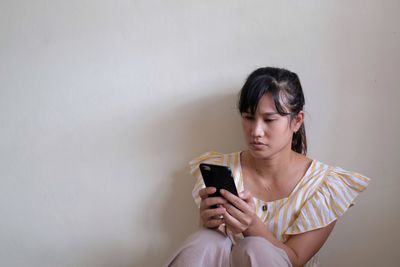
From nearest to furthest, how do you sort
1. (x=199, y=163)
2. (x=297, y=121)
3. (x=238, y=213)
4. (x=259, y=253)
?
(x=259, y=253)
(x=238, y=213)
(x=297, y=121)
(x=199, y=163)

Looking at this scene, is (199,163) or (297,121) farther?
(199,163)

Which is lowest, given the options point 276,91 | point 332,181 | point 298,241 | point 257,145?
point 298,241

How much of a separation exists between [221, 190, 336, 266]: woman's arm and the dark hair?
0.65 feet

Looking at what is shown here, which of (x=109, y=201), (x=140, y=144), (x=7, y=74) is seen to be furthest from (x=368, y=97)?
(x=7, y=74)

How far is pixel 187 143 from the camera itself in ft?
3.84

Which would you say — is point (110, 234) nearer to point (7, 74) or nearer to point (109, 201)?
point (109, 201)

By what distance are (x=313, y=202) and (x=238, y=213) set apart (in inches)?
7.3

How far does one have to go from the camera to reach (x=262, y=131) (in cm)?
94

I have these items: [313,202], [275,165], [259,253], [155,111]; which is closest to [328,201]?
[313,202]

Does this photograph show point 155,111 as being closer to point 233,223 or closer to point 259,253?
point 233,223

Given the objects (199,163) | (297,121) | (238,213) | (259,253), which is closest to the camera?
(259,253)

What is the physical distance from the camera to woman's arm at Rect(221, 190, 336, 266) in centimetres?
89

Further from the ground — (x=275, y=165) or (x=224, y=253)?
(x=275, y=165)

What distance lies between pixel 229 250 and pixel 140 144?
17.2 inches
